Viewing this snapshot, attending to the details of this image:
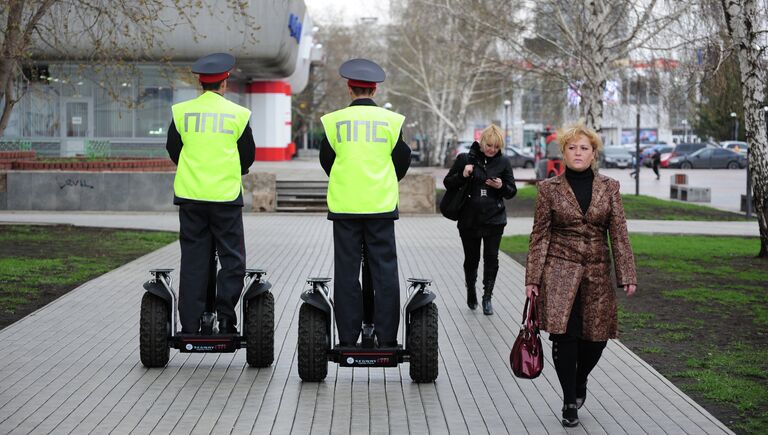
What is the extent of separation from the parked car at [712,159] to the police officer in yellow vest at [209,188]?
5971 centimetres

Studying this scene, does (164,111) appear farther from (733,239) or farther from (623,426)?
(623,426)

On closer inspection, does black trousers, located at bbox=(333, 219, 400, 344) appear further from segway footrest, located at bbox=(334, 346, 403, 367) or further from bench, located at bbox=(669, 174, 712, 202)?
bench, located at bbox=(669, 174, 712, 202)

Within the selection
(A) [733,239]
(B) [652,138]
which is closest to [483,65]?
(A) [733,239]

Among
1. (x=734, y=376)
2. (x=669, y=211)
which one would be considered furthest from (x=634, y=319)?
(x=669, y=211)

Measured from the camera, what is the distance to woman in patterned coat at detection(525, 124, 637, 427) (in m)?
6.39

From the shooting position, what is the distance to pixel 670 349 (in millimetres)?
9344

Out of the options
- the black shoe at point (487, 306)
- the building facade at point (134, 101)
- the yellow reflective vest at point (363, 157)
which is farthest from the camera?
the building facade at point (134, 101)

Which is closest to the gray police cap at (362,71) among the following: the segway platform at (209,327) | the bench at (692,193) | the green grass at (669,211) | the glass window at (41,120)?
the segway platform at (209,327)

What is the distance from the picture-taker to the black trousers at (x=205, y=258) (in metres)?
7.75

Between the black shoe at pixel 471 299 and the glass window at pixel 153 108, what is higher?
the glass window at pixel 153 108

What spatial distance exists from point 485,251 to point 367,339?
148 inches

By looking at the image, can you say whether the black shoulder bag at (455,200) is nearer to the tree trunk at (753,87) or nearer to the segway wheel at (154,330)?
the segway wheel at (154,330)

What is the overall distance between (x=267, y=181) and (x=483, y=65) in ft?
24.0

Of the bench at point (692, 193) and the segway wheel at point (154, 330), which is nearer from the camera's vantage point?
the segway wheel at point (154, 330)
